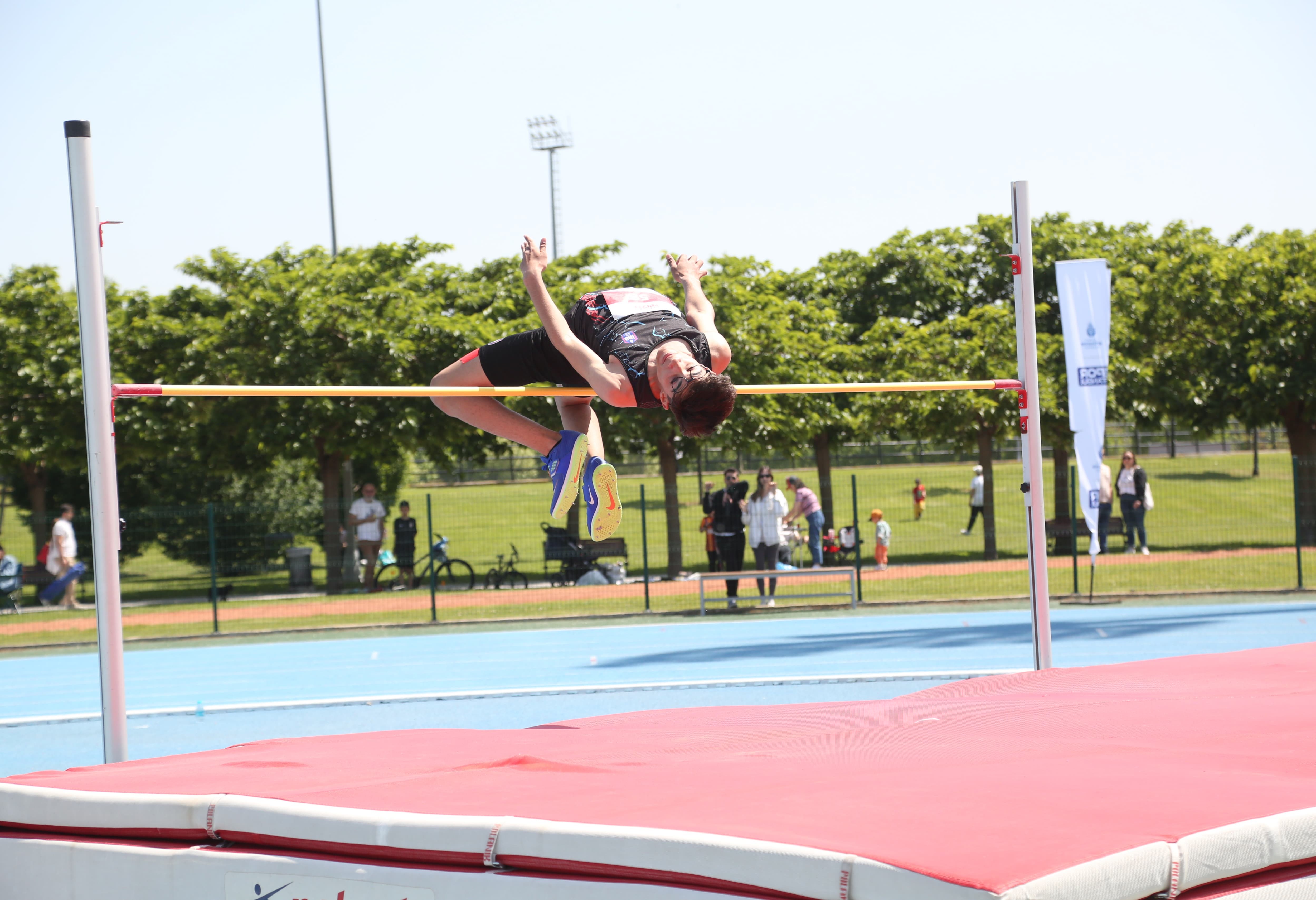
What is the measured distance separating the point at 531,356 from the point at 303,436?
44.7 ft

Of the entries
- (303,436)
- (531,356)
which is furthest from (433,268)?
(531,356)

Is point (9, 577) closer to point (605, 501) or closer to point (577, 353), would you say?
point (605, 501)

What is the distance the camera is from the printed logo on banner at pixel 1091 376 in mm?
10625

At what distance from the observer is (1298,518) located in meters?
13.7

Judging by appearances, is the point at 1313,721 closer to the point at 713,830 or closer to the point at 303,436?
Answer: the point at 713,830

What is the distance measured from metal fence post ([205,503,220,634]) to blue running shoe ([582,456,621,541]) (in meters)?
10.3

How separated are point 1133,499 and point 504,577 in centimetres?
898

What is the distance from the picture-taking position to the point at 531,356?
16.6ft

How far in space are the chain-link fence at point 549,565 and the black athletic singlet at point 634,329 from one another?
29.9 ft

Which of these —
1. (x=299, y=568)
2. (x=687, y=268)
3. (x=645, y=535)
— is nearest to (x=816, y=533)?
(x=645, y=535)

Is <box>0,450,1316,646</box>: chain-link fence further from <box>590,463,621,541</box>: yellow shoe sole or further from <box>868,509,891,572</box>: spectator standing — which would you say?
<box>590,463,621,541</box>: yellow shoe sole

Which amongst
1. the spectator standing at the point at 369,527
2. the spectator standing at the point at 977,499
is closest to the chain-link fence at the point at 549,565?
the spectator standing at the point at 369,527

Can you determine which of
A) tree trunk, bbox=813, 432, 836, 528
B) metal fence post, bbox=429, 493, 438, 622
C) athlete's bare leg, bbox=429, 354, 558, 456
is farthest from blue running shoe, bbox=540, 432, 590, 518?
tree trunk, bbox=813, 432, 836, 528

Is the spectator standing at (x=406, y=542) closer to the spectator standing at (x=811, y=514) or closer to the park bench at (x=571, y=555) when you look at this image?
the park bench at (x=571, y=555)
